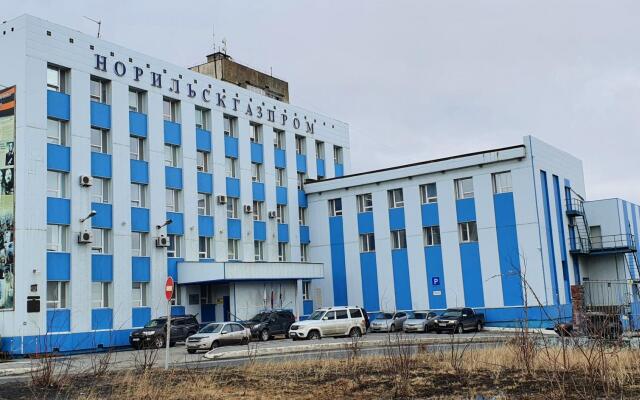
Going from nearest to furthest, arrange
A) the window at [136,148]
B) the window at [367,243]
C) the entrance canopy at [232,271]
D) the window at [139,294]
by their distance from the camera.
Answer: the window at [139,294], the window at [136,148], the entrance canopy at [232,271], the window at [367,243]

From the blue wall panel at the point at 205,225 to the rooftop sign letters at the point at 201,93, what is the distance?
7869 mm

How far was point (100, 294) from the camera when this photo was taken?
38.5m

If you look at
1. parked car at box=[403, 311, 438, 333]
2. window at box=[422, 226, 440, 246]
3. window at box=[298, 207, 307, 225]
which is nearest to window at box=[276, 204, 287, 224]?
window at box=[298, 207, 307, 225]

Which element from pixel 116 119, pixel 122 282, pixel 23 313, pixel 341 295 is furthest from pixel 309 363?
pixel 341 295

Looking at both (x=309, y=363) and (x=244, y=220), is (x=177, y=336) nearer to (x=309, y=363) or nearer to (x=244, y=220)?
(x=244, y=220)

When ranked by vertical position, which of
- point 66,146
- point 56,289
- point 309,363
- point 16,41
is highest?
point 16,41

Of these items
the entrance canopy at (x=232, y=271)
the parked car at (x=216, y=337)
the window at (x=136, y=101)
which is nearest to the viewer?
the parked car at (x=216, y=337)

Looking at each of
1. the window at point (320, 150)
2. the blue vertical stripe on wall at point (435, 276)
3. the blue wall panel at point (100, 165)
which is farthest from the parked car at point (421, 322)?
the blue wall panel at point (100, 165)

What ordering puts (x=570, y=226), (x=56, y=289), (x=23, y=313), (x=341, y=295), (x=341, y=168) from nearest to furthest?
(x=23, y=313) → (x=56, y=289) → (x=570, y=226) → (x=341, y=295) → (x=341, y=168)

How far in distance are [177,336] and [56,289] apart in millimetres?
6789

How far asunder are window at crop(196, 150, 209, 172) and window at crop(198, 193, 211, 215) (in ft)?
5.74

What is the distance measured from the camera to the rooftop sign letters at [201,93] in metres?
40.7

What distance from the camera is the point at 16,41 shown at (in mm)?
36312

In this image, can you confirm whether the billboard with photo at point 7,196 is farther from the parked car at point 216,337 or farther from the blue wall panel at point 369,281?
the blue wall panel at point 369,281
